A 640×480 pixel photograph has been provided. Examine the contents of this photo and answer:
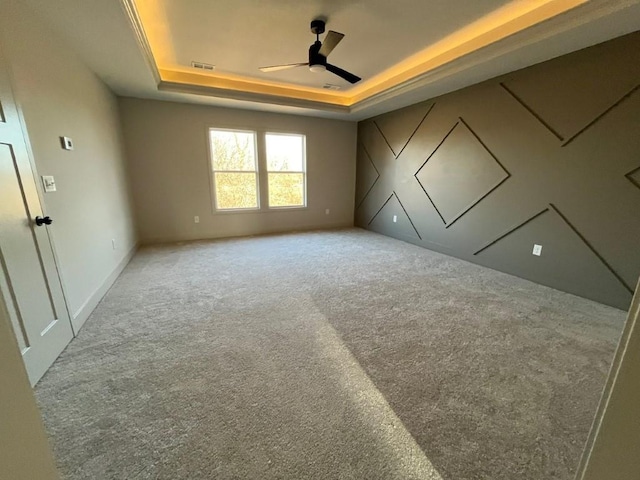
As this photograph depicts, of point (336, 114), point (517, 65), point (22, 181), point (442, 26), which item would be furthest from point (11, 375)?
point (336, 114)

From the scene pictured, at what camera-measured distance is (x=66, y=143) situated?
2223 millimetres

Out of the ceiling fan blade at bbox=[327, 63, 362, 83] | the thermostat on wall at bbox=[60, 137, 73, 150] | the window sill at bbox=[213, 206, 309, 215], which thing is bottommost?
the window sill at bbox=[213, 206, 309, 215]

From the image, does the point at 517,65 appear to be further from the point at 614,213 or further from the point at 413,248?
the point at 413,248

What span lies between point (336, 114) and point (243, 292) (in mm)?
3861

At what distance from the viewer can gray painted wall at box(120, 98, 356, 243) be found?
166 inches

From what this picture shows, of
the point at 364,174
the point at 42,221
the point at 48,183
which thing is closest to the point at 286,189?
the point at 364,174

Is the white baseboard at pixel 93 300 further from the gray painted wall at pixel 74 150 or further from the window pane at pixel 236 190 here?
the window pane at pixel 236 190

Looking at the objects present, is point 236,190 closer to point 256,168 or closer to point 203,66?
point 256,168

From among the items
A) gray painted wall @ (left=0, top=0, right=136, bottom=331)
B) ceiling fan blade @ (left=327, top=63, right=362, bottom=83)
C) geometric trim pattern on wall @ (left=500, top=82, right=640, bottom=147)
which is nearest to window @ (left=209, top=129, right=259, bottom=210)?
gray painted wall @ (left=0, top=0, right=136, bottom=331)

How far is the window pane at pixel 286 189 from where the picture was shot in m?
5.32

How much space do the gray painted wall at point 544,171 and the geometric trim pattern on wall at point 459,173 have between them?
0.01 meters

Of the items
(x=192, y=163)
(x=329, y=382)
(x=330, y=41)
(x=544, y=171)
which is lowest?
(x=329, y=382)

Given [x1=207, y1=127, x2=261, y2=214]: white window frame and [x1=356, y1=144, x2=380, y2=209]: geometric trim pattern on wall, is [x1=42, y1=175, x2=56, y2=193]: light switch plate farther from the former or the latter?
[x1=356, y1=144, x2=380, y2=209]: geometric trim pattern on wall

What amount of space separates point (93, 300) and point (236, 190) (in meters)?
3.06
